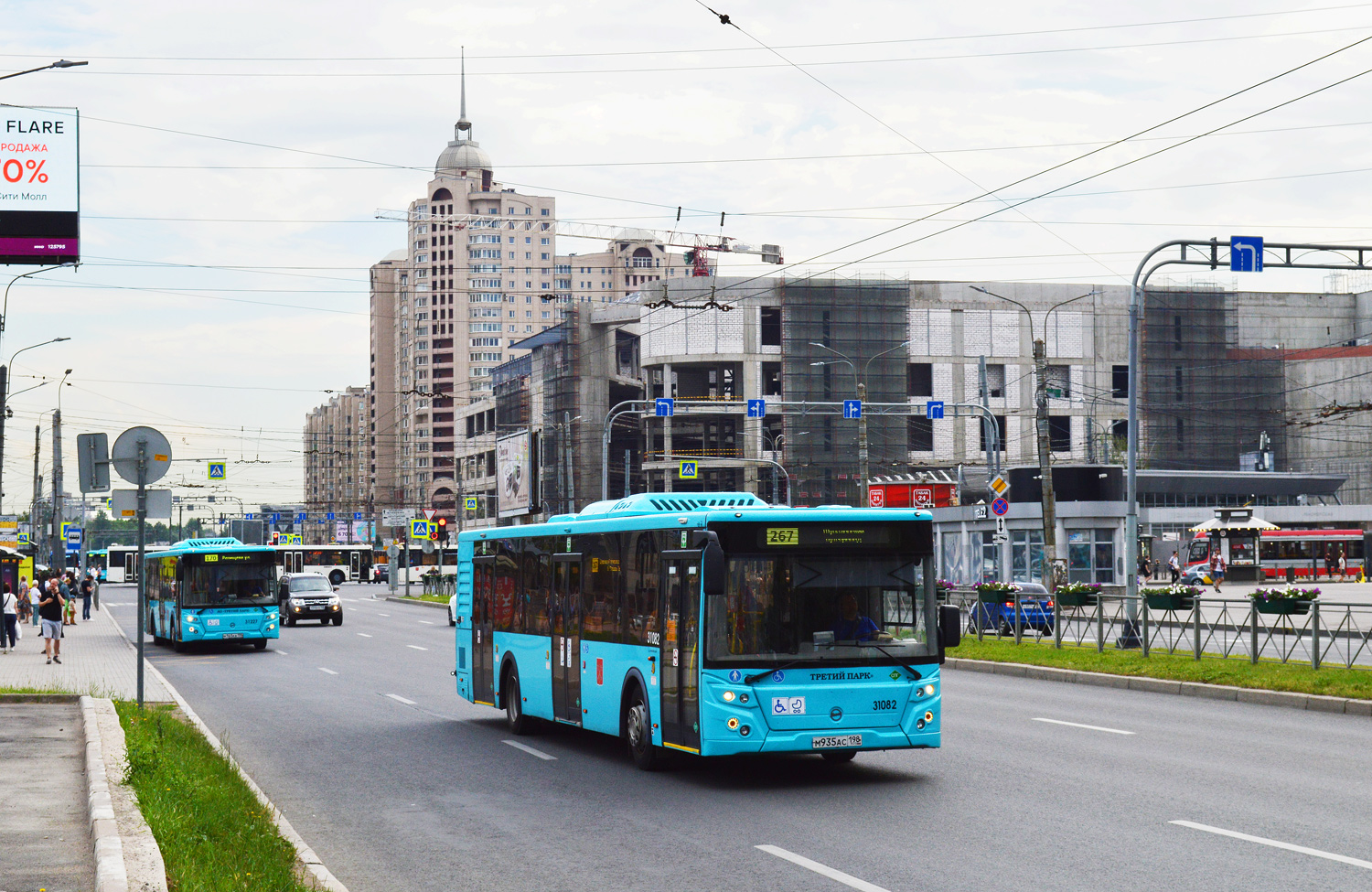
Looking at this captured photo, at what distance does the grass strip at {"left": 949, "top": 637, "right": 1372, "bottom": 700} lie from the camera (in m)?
19.8

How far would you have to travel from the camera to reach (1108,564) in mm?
55219

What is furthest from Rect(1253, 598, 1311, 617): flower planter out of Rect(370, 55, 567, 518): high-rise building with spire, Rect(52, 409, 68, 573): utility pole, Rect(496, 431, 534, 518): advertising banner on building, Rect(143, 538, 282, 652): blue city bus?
Rect(370, 55, 567, 518): high-rise building with spire

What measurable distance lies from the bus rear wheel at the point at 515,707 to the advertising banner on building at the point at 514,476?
240 ft

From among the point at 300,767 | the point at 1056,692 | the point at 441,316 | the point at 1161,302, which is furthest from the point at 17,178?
the point at 441,316

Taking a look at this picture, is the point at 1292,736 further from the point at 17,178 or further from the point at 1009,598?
the point at 17,178

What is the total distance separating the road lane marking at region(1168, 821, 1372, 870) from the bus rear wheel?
8476mm

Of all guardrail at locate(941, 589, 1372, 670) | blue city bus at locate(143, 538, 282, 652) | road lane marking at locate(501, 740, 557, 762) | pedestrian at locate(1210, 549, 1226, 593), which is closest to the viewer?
road lane marking at locate(501, 740, 557, 762)

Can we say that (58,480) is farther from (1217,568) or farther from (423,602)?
(1217,568)

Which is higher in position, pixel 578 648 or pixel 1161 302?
pixel 1161 302

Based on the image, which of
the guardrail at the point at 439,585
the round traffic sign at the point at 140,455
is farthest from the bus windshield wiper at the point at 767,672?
the guardrail at the point at 439,585

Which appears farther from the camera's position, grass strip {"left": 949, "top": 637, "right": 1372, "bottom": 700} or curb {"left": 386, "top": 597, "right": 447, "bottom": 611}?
curb {"left": 386, "top": 597, "right": 447, "bottom": 611}

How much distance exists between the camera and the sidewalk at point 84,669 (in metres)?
22.3

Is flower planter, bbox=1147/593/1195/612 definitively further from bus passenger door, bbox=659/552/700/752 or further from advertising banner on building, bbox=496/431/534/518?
advertising banner on building, bbox=496/431/534/518

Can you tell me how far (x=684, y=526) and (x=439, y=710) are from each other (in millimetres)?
8112
